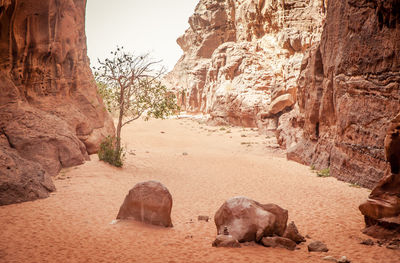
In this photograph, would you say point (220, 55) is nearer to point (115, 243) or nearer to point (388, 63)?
point (388, 63)

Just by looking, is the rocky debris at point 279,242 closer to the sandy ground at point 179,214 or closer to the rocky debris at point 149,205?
the sandy ground at point 179,214

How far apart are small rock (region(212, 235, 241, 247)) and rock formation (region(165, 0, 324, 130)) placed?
2302 cm

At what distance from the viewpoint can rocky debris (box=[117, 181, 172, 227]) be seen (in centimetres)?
793

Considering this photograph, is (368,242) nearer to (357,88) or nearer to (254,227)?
(254,227)

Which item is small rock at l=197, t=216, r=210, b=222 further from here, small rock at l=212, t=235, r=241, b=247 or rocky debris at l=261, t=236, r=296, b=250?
rocky debris at l=261, t=236, r=296, b=250

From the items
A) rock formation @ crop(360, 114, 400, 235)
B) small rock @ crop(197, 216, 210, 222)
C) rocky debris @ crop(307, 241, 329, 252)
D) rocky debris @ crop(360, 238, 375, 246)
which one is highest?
rock formation @ crop(360, 114, 400, 235)

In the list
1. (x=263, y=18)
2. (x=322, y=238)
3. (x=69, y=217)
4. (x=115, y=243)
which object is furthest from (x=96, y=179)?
(x=263, y=18)

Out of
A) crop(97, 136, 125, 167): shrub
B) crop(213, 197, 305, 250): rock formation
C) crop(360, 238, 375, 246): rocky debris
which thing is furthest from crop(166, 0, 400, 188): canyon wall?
crop(97, 136, 125, 167): shrub

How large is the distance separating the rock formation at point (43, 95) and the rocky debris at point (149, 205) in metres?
3.73

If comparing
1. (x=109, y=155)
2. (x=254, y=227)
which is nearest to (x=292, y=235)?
(x=254, y=227)

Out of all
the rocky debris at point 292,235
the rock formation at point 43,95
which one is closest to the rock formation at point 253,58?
the rock formation at point 43,95

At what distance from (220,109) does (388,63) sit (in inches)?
1074

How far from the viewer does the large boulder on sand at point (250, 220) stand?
665cm

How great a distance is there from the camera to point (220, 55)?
40375 mm
